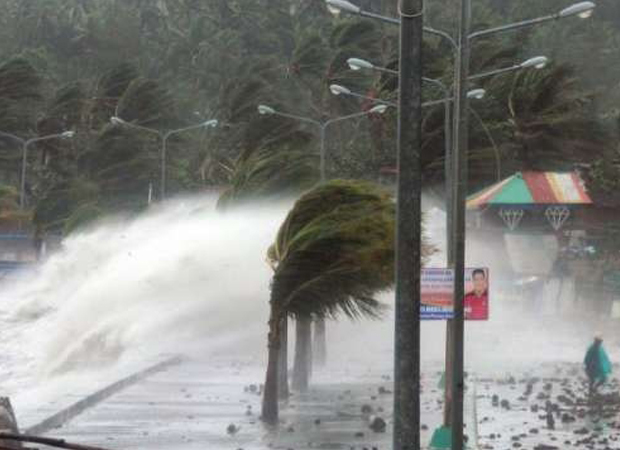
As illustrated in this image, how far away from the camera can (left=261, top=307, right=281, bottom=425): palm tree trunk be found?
2459 centimetres

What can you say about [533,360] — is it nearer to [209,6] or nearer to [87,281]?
[87,281]

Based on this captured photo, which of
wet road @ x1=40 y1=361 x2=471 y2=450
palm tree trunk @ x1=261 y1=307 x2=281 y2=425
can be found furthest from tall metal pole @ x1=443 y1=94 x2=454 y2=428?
palm tree trunk @ x1=261 y1=307 x2=281 y2=425

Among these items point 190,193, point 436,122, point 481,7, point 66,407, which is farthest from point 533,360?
point 481,7

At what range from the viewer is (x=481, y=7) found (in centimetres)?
14800

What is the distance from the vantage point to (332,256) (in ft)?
78.9

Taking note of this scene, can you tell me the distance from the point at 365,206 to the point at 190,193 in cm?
8520

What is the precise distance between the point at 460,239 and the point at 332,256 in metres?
5.42

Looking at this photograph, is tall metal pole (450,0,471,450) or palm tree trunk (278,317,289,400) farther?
palm tree trunk (278,317,289,400)

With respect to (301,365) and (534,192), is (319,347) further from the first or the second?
(534,192)

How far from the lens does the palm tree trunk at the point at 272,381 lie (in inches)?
968

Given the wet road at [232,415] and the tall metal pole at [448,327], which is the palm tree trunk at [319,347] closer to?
the wet road at [232,415]

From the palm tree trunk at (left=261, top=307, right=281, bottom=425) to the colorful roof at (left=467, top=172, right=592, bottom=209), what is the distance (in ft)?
127

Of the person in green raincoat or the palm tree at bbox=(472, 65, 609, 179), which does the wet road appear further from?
the palm tree at bbox=(472, 65, 609, 179)

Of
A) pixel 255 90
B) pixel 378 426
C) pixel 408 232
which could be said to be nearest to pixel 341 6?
pixel 378 426
